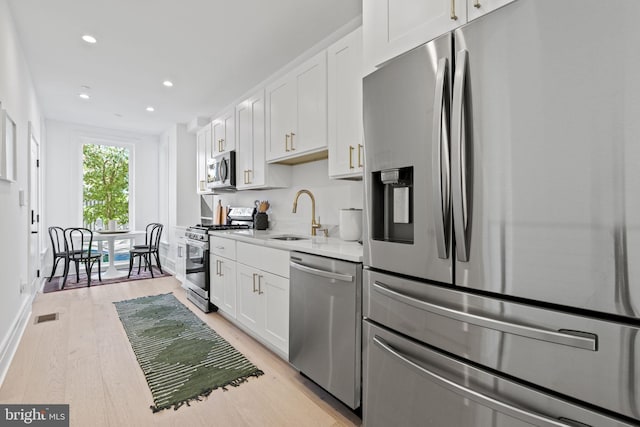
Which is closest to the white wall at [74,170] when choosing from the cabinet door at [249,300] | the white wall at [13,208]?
the white wall at [13,208]

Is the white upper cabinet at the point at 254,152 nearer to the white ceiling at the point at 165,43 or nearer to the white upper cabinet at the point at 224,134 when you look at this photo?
the white upper cabinet at the point at 224,134

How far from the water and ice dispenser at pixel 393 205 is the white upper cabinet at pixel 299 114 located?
1.08m

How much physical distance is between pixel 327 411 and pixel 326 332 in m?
0.45

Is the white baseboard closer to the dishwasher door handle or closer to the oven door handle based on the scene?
A: the oven door handle

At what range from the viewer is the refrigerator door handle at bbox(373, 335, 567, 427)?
36.3 inches

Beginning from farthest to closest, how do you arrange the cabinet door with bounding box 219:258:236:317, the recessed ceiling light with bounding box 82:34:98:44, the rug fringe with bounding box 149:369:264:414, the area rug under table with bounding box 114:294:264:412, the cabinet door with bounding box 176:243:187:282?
the cabinet door with bounding box 176:243:187:282
the cabinet door with bounding box 219:258:236:317
the recessed ceiling light with bounding box 82:34:98:44
the area rug under table with bounding box 114:294:264:412
the rug fringe with bounding box 149:369:264:414

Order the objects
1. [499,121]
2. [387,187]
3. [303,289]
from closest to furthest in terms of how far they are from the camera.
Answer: [499,121] < [387,187] < [303,289]

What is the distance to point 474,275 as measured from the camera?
1.07 metres

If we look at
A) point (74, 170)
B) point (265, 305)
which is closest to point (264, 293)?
point (265, 305)

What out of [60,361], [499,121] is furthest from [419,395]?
[60,361]

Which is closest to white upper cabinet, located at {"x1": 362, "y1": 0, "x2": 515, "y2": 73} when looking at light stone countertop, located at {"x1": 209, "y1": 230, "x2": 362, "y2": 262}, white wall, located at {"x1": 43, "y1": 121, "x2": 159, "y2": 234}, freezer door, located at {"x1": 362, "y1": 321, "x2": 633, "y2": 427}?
light stone countertop, located at {"x1": 209, "y1": 230, "x2": 362, "y2": 262}

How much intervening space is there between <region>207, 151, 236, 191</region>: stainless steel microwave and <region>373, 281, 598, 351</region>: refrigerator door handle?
9.76 ft

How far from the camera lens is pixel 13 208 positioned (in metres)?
2.60

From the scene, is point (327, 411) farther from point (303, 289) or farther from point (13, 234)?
point (13, 234)
